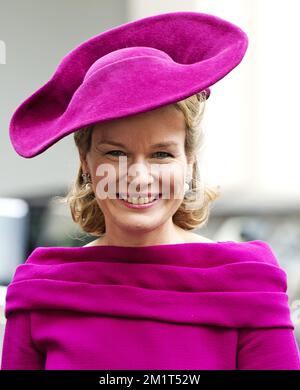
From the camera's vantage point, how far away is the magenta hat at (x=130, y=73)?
130 centimetres

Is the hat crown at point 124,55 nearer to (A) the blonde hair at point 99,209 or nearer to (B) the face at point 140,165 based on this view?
(B) the face at point 140,165

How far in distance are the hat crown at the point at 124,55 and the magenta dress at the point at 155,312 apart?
344mm

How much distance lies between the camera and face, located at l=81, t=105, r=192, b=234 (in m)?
1.36

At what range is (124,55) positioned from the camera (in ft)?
4.51

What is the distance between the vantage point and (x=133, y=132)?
1.36m

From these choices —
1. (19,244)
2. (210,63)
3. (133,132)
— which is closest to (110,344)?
(133,132)

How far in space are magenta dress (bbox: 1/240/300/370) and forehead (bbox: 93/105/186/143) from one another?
227 mm

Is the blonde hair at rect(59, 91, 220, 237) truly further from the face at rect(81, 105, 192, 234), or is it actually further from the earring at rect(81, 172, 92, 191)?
the face at rect(81, 105, 192, 234)

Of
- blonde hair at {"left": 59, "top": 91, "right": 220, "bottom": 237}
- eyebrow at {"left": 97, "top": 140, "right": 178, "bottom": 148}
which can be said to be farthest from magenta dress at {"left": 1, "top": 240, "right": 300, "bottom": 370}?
eyebrow at {"left": 97, "top": 140, "right": 178, "bottom": 148}

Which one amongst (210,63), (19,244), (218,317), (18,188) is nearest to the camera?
(210,63)

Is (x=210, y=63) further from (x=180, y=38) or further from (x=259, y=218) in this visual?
(x=259, y=218)

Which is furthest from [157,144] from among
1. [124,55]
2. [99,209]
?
[99,209]

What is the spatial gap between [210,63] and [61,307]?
54 centimetres

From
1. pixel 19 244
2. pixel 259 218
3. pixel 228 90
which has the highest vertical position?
pixel 228 90
